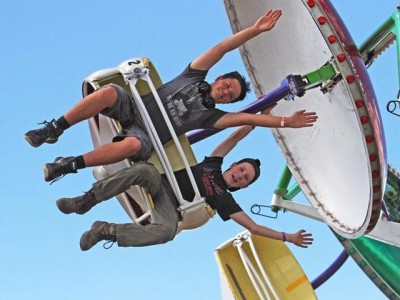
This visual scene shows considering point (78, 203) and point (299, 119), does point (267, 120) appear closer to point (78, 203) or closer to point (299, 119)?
point (299, 119)

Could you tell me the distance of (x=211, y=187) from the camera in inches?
423

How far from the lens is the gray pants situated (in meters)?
9.89

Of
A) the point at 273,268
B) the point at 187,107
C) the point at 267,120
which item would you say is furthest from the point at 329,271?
the point at 187,107

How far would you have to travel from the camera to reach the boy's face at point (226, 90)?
33.9 ft

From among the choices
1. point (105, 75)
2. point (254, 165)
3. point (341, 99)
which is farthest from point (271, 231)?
point (105, 75)

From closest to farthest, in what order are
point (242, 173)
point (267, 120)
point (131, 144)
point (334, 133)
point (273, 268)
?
point (131, 144)
point (267, 120)
point (242, 173)
point (334, 133)
point (273, 268)

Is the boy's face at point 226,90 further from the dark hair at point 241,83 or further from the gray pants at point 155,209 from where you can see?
the gray pants at point 155,209

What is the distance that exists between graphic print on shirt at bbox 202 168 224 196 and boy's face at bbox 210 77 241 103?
2.75 feet

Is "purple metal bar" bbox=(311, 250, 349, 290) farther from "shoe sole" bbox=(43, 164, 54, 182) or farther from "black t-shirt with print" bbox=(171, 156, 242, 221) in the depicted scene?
"shoe sole" bbox=(43, 164, 54, 182)

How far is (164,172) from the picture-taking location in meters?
10.6

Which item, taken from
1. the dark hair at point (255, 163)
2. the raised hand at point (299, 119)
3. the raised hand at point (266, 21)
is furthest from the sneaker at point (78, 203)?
the raised hand at point (266, 21)

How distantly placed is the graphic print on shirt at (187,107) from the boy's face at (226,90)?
0.20 m

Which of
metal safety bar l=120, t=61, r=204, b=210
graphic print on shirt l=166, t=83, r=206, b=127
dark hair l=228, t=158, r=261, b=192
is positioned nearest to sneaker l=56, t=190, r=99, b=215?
metal safety bar l=120, t=61, r=204, b=210

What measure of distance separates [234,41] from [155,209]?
1.84 m
